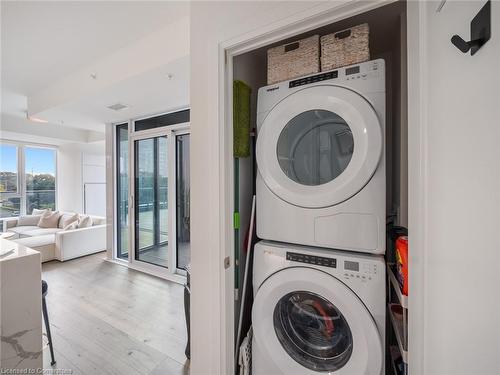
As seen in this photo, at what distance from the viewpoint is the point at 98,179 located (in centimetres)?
641

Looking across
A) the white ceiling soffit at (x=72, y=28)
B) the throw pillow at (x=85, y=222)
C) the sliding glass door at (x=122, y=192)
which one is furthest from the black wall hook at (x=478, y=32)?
the throw pillow at (x=85, y=222)

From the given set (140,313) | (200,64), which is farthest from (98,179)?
(200,64)

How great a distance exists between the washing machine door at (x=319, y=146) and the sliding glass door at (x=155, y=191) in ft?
7.32

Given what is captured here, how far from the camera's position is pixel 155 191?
3.63 metres

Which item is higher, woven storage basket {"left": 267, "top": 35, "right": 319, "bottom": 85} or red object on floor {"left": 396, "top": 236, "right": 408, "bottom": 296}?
woven storage basket {"left": 267, "top": 35, "right": 319, "bottom": 85}

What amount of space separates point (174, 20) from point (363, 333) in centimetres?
240

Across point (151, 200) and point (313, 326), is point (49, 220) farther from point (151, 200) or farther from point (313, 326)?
point (313, 326)

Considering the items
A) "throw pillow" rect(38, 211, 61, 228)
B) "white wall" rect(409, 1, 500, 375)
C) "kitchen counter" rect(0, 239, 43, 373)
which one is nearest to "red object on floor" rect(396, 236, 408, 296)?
"white wall" rect(409, 1, 500, 375)

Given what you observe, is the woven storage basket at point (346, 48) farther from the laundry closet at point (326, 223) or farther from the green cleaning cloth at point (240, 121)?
the green cleaning cloth at point (240, 121)

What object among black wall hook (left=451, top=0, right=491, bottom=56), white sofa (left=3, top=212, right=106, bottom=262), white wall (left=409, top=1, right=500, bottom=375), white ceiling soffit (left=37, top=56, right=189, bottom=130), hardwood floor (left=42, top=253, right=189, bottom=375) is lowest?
hardwood floor (left=42, top=253, right=189, bottom=375)

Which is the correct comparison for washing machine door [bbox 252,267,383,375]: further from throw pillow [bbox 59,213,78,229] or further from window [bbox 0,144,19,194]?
window [bbox 0,144,19,194]

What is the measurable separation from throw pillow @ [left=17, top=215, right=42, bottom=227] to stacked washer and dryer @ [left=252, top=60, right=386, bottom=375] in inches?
237

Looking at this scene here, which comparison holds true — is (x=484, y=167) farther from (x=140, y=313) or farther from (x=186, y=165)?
(x=186, y=165)

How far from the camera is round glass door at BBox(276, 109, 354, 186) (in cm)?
117
